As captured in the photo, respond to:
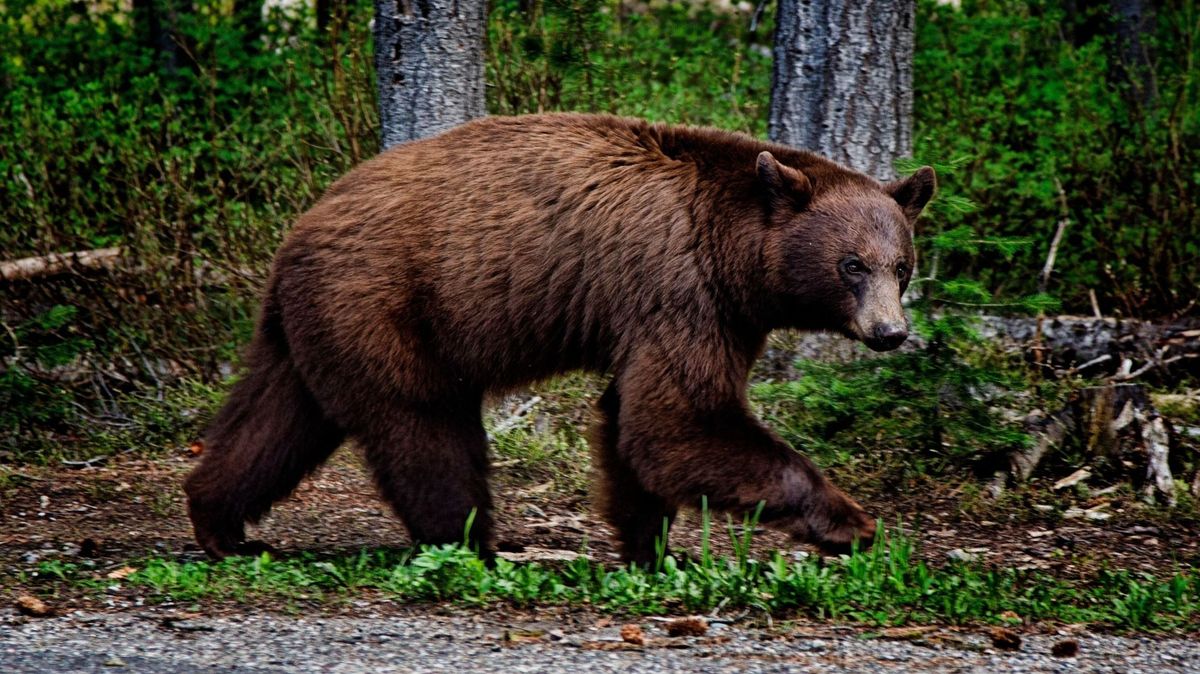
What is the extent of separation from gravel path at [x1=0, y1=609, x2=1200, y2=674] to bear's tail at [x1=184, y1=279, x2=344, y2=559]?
1088mm

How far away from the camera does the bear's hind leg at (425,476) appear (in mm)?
5293

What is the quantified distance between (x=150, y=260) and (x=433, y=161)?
11.2 ft

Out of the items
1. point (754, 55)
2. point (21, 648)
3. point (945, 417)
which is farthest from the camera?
point (754, 55)

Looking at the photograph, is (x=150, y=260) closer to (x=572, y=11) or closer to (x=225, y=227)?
(x=225, y=227)

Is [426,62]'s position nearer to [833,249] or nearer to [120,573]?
[833,249]

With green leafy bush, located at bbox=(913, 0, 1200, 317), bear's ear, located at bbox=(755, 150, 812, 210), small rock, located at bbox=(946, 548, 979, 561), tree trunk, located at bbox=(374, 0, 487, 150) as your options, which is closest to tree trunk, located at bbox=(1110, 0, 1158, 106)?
green leafy bush, located at bbox=(913, 0, 1200, 317)

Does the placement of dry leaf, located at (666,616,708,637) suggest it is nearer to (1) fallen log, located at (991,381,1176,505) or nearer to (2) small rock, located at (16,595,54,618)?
(2) small rock, located at (16,595,54,618)

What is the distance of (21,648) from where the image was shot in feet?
13.6

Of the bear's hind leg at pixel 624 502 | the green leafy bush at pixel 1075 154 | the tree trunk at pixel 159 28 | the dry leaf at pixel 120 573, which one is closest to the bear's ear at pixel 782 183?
the bear's hind leg at pixel 624 502

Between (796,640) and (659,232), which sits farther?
(659,232)

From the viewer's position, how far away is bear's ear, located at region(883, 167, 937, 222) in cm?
534

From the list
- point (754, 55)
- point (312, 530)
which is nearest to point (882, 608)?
point (312, 530)

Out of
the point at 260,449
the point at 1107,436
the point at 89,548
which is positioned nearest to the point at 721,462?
the point at 260,449

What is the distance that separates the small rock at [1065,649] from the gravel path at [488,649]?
0.02m
